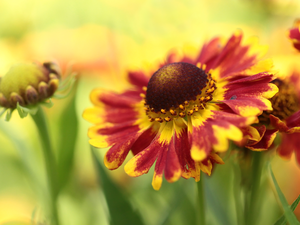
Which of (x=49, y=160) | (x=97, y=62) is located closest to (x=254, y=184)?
(x=49, y=160)

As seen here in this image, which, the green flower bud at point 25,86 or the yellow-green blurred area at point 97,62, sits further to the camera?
the yellow-green blurred area at point 97,62

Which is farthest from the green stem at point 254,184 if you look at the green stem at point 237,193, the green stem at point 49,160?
the green stem at point 49,160

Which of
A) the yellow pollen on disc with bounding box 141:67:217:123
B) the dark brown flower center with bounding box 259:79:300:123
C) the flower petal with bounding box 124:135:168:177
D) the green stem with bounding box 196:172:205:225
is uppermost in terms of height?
the dark brown flower center with bounding box 259:79:300:123

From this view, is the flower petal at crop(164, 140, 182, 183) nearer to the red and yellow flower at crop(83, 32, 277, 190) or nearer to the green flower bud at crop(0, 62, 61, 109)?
the red and yellow flower at crop(83, 32, 277, 190)

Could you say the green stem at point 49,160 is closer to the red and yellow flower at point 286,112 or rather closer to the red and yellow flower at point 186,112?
the red and yellow flower at point 186,112

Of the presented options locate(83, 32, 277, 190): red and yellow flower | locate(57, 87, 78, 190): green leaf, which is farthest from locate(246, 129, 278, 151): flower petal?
locate(57, 87, 78, 190): green leaf

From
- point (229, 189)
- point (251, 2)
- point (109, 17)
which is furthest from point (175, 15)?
point (229, 189)

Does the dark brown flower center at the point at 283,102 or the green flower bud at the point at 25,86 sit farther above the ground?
the dark brown flower center at the point at 283,102

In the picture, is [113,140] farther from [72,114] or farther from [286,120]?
[286,120]

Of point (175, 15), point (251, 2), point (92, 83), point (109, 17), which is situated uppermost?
point (251, 2)
